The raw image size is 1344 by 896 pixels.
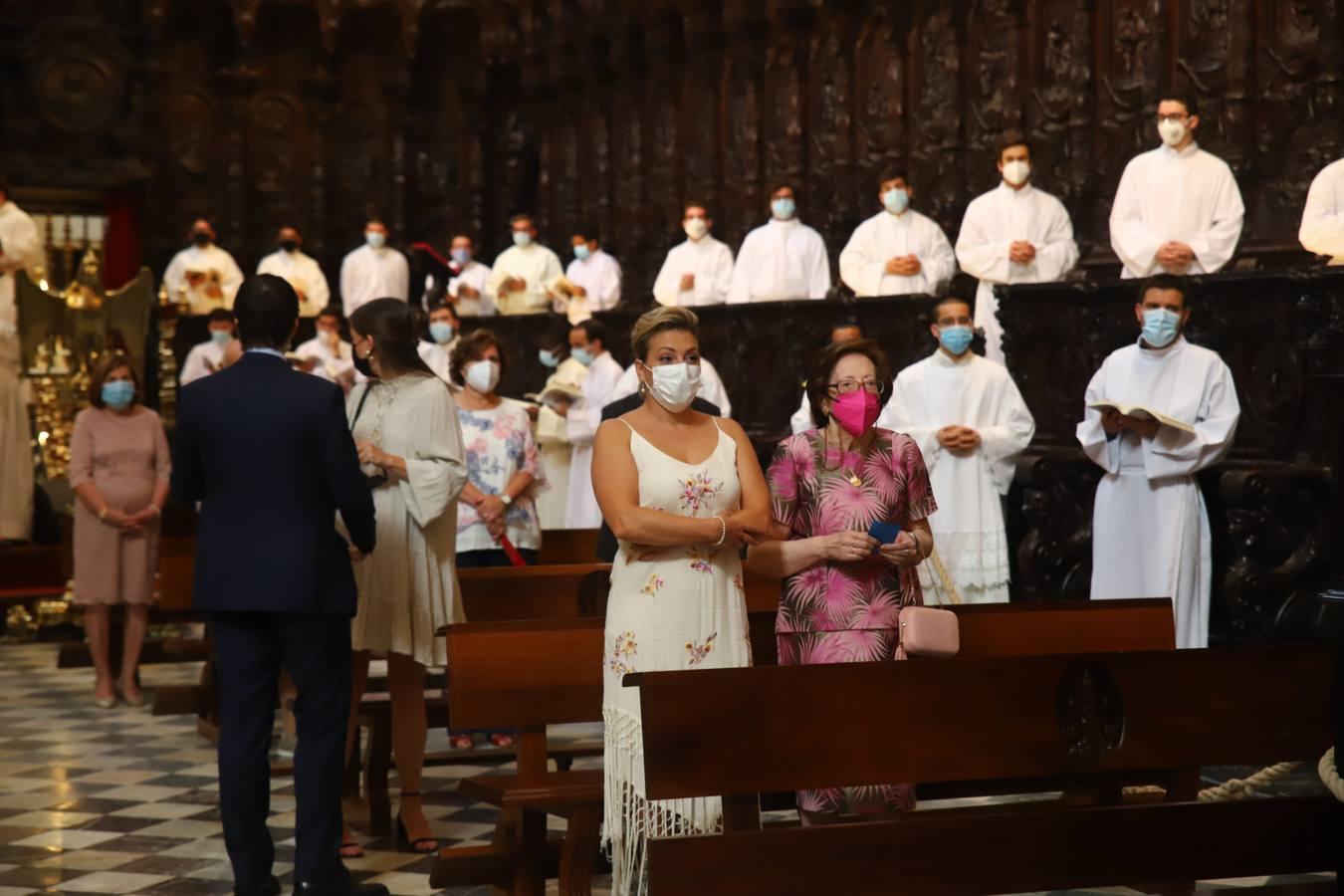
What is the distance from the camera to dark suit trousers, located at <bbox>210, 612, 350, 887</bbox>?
5047mm

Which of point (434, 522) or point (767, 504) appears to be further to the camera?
point (434, 522)

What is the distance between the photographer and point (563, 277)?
16.9 metres

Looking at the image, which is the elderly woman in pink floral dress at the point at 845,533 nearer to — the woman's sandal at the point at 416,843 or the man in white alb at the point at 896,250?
the woman's sandal at the point at 416,843

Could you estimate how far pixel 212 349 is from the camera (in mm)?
17109

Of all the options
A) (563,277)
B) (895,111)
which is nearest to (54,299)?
(563,277)

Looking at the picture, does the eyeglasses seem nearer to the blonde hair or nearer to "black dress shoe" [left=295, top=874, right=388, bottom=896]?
the blonde hair

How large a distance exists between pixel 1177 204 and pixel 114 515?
6456 mm

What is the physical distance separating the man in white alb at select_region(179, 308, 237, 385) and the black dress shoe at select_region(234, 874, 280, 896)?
33.3 feet

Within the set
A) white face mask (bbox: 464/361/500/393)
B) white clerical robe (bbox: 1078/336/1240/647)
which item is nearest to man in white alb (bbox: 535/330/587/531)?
white face mask (bbox: 464/361/500/393)

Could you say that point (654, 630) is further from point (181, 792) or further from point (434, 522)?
point (181, 792)

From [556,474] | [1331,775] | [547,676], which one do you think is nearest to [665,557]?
[547,676]

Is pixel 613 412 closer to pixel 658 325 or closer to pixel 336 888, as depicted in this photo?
pixel 658 325

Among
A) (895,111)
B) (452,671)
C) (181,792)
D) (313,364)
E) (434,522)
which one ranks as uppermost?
(895,111)

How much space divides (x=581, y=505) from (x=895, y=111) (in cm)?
441
